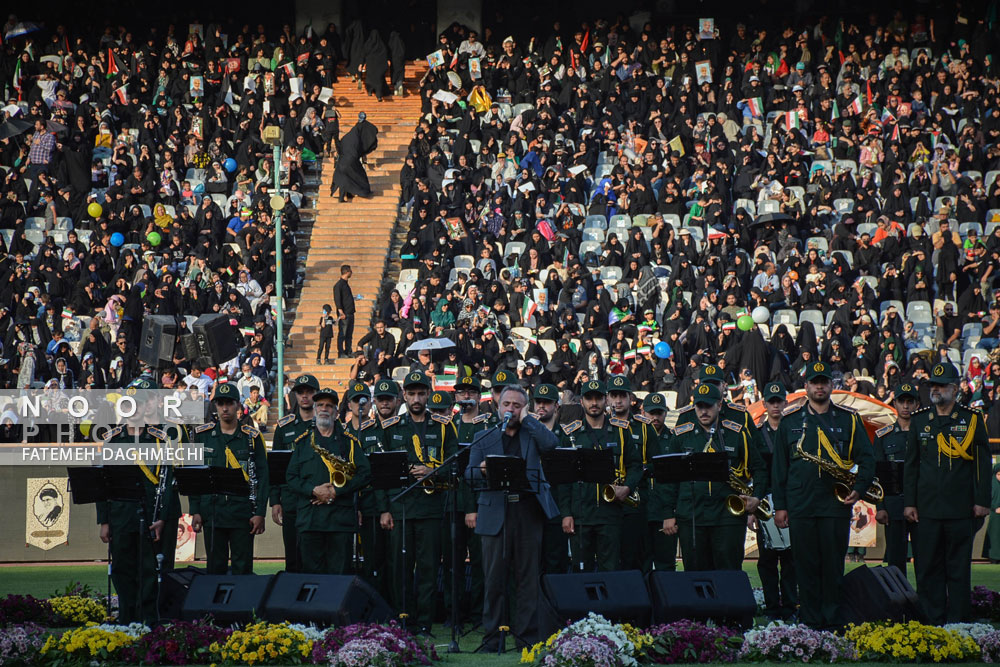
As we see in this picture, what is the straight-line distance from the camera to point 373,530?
13.7 meters

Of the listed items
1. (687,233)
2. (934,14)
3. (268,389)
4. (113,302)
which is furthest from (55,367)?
(934,14)

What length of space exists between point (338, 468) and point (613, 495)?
2.64m

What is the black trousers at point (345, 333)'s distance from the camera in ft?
88.6

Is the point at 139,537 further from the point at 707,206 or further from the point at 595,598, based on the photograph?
the point at 707,206

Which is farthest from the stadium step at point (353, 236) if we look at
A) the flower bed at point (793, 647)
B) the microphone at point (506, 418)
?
the flower bed at point (793, 647)

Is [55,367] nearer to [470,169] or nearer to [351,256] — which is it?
[351,256]

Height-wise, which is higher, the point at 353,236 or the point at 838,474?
the point at 353,236

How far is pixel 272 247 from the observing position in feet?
94.5

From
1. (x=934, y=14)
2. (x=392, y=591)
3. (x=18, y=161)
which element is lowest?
(x=392, y=591)

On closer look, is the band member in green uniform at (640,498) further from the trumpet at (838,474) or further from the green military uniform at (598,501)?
the trumpet at (838,474)

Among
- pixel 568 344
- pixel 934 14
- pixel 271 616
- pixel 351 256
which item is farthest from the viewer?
pixel 934 14

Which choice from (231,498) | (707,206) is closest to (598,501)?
(231,498)

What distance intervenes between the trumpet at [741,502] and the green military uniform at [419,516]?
2734 mm

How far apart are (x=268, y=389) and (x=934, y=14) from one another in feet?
64.5
